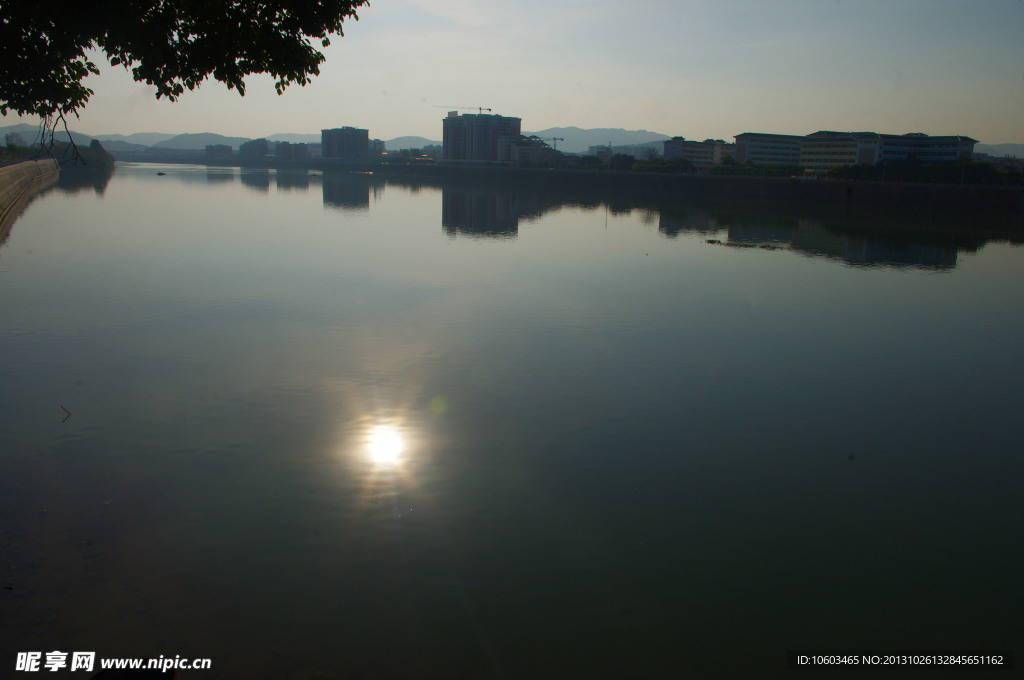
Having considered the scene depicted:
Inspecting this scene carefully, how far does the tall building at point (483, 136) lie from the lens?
14325 centimetres

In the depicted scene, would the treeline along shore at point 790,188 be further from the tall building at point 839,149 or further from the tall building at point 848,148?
the tall building at point 839,149

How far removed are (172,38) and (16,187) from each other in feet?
154

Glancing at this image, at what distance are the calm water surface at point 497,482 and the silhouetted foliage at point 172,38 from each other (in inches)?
144

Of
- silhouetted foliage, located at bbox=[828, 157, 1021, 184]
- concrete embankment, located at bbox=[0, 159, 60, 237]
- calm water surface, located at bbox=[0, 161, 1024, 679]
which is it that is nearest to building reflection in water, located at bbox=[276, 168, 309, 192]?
concrete embankment, located at bbox=[0, 159, 60, 237]

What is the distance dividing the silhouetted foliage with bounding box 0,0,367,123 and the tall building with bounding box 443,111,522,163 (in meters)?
138

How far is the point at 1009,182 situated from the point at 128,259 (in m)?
60.5

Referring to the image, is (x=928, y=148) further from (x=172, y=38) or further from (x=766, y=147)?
(x=172, y=38)

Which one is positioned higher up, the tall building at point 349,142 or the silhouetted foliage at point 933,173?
the tall building at point 349,142

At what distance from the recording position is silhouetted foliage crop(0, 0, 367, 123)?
6.29 m

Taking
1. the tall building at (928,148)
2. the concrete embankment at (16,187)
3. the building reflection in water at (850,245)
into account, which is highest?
the tall building at (928,148)

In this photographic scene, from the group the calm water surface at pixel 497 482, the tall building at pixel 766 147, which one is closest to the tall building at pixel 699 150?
the tall building at pixel 766 147

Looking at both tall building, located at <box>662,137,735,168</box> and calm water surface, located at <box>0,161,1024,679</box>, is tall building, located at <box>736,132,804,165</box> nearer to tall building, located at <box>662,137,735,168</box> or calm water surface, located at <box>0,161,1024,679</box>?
tall building, located at <box>662,137,735,168</box>

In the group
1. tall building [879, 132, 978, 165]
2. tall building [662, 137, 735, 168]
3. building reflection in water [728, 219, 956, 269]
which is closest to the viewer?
building reflection in water [728, 219, 956, 269]

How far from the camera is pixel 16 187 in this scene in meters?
44.5
